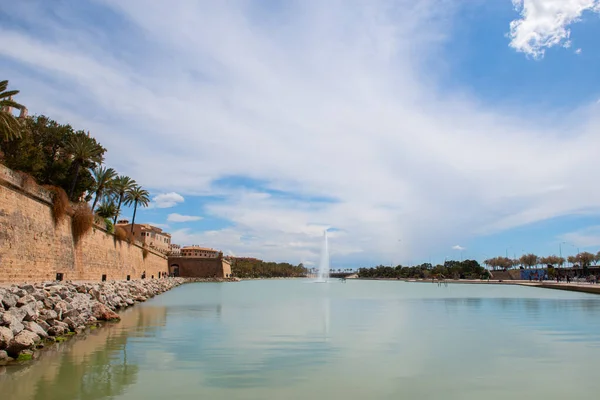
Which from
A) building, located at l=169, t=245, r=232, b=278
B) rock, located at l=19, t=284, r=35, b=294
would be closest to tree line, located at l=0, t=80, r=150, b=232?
rock, located at l=19, t=284, r=35, b=294

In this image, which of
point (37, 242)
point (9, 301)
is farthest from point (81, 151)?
point (9, 301)

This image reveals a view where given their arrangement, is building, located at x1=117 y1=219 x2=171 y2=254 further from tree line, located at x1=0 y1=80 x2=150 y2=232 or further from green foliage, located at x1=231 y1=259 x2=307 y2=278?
tree line, located at x1=0 y1=80 x2=150 y2=232

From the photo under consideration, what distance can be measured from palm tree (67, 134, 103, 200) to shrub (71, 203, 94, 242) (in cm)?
599

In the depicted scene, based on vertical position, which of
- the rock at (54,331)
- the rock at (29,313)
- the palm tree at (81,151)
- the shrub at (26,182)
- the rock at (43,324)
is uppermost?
the palm tree at (81,151)

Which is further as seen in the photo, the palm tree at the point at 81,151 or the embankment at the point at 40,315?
the palm tree at the point at 81,151

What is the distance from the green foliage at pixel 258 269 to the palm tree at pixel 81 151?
10299 centimetres

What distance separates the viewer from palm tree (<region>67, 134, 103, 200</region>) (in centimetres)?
3067

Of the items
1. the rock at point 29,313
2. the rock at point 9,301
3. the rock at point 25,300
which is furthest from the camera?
the rock at point 25,300

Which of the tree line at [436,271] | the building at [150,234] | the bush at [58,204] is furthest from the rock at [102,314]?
the tree line at [436,271]

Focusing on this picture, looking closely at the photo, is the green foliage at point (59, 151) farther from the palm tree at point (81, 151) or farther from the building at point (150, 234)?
the building at point (150, 234)

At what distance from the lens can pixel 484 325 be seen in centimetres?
1719

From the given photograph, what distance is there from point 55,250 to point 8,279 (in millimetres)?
5280

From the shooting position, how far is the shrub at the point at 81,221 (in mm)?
24947

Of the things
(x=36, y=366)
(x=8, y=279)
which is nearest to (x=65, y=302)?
(x=8, y=279)
